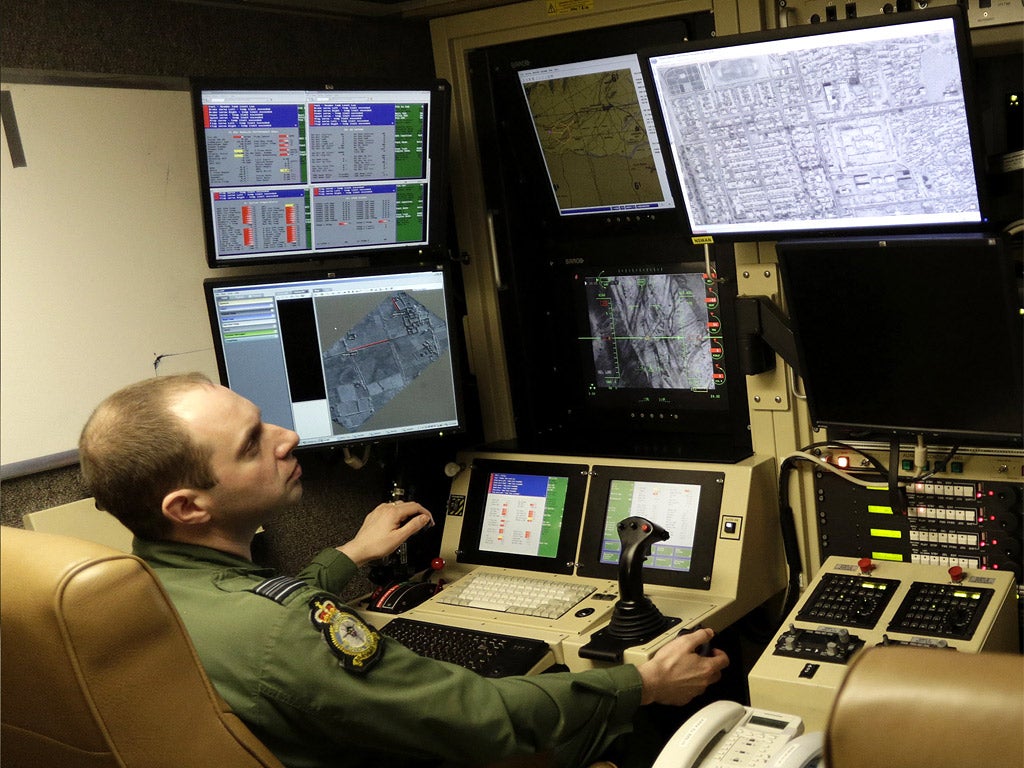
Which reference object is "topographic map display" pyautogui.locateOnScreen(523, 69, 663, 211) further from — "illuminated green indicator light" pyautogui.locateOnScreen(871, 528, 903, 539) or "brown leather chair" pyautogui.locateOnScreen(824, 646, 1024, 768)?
"brown leather chair" pyautogui.locateOnScreen(824, 646, 1024, 768)

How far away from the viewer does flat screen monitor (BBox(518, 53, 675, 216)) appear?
2.33 metres

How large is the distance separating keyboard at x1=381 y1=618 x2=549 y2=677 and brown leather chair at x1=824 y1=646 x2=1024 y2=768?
101cm

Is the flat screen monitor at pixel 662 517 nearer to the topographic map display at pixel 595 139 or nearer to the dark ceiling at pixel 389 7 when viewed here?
the topographic map display at pixel 595 139

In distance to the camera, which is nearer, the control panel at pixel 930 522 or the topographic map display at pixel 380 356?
the control panel at pixel 930 522

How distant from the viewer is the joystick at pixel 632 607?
1.98 meters

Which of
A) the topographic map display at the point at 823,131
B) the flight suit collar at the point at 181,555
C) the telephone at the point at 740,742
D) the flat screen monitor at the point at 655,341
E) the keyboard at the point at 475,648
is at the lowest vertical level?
the telephone at the point at 740,742

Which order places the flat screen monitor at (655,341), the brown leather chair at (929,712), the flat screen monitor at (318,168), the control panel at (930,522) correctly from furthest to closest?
the flat screen monitor at (655,341), the flat screen monitor at (318,168), the control panel at (930,522), the brown leather chair at (929,712)

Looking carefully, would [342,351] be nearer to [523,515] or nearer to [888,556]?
[523,515]

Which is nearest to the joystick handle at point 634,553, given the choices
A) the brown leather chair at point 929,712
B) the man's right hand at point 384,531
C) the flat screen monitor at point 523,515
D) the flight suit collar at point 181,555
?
the flat screen monitor at point 523,515

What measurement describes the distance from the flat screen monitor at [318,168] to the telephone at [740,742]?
1.20m

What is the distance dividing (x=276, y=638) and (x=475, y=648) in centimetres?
64

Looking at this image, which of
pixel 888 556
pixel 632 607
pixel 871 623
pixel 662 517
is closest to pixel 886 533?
pixel 888 556

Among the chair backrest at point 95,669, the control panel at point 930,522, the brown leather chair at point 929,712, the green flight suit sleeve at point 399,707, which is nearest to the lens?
the brown leather chair at point 929,712

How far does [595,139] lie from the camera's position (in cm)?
240
